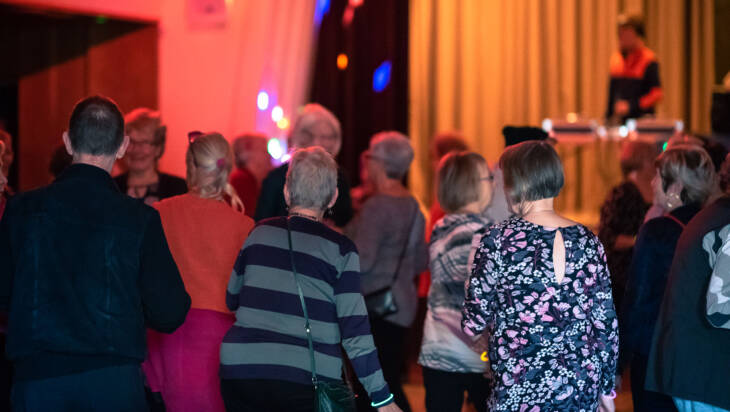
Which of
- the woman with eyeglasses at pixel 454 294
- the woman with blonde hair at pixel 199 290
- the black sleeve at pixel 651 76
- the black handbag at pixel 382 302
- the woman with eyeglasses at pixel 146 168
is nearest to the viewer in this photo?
the woman with blonde hair at pixel 199 290

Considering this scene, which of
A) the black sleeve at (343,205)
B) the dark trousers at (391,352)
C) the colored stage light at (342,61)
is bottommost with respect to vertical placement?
the dark trousers at (391,352)

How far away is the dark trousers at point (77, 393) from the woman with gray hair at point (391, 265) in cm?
192

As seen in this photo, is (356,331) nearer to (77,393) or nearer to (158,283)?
(158,283)

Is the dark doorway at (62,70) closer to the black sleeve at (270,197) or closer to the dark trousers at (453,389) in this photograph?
the black sleeve at (270,197)

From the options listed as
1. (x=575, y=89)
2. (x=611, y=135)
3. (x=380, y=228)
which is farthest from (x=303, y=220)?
(x=575, y=89)

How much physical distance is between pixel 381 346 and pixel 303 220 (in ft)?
5.55

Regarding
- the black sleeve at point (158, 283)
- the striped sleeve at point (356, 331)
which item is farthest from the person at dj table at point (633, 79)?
the black sleeve at point (158, 283)

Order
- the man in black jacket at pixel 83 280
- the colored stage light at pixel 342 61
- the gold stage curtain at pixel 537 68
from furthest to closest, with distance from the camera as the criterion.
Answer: the gold stage curtain at pixel 537 68 < the colored stage light at pixel 342 61 < the man in black jacket at pixel 83 280

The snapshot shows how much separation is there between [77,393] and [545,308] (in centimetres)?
140

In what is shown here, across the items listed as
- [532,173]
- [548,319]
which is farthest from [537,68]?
[548,319]

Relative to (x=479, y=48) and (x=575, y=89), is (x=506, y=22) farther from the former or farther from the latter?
(x=575, y=89)

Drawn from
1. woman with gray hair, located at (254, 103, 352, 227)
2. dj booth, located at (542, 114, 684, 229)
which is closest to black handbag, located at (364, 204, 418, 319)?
woman with gray hair, located at (254, 103, 352, 227)

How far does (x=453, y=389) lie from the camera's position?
3502mm

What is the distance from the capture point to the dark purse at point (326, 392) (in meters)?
2.65
